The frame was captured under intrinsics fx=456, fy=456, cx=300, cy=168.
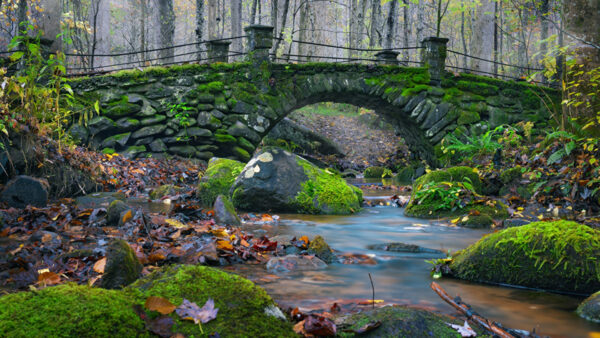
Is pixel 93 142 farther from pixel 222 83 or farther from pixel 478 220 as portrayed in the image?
pixel 478 220

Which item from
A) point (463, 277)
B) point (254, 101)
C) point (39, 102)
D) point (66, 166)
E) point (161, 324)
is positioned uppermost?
point (254, 101)

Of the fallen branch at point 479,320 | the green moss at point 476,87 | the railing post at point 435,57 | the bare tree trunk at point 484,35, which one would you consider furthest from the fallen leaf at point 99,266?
the bare tree trunk at point 484,35

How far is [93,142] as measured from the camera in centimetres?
1117

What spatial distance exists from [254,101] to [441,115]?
5.50m

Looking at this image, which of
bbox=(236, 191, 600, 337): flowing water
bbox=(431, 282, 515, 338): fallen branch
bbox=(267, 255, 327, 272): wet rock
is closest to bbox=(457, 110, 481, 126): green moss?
bbox=(236, 191, 600, 337): flowing water

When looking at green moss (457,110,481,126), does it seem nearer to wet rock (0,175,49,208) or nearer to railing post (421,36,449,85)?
railing post (421,36,449,85)

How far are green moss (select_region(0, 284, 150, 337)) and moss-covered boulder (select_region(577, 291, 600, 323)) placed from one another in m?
2.39

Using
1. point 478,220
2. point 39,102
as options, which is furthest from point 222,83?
point 478,220

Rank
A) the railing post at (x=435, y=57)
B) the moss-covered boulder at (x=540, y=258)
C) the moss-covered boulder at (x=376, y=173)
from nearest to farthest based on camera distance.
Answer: the moss-covered boulder at (x=540, y=258)
the railing post at (x=435, y=57)
the moss-covered boulder at (x=376, y=173)

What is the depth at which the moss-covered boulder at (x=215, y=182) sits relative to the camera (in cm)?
720

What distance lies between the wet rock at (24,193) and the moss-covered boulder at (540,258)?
4.90m

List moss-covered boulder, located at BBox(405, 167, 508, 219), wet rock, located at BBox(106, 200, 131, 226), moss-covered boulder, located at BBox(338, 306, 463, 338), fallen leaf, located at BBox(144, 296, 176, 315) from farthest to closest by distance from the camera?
moss-covered boulder, located at BBox(405, 167, 508, 219) < wet rock, located at BBox(106, 200, 131, 226) < moss-covered boulder, located at BBox(338, 306, 463, 338) < fallen leaf, located at BBox(144, 296, 176, 315)

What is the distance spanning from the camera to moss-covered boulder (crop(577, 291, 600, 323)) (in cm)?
254

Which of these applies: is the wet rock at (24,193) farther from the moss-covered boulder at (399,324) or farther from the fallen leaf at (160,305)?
the moss-covered boulder at (399,324)
